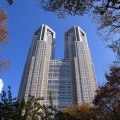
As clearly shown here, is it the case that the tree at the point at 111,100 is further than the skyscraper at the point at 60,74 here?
No

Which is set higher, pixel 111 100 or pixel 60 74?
pixel 60 74

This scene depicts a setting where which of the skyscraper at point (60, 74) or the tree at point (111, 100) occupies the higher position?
the skyscraper at point (60, 74)

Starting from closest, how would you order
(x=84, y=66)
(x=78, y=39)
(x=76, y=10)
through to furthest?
(x=76, y=10) → (x=84, y=66) → (x=78, y=39)

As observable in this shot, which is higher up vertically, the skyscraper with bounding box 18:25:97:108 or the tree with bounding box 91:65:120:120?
the skyscraper with bounding box 18:25:97:108

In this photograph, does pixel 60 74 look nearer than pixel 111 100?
No

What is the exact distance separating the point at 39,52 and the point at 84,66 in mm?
28621

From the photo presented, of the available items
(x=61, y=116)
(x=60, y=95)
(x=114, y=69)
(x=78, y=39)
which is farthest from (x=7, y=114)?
(x=78, y=39)

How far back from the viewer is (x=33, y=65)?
257 ft

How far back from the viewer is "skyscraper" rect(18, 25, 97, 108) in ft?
223

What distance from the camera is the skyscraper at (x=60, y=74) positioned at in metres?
68.0

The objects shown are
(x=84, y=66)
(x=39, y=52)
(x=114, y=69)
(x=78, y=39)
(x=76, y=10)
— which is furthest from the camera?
(x=78, y=39)

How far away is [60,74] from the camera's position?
81000 millimetres

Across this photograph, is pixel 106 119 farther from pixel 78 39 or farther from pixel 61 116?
pixel 78 39

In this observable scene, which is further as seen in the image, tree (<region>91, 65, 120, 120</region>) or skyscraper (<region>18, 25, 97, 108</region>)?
skyscraper (<region>18, 25, 97, 108</region>)
